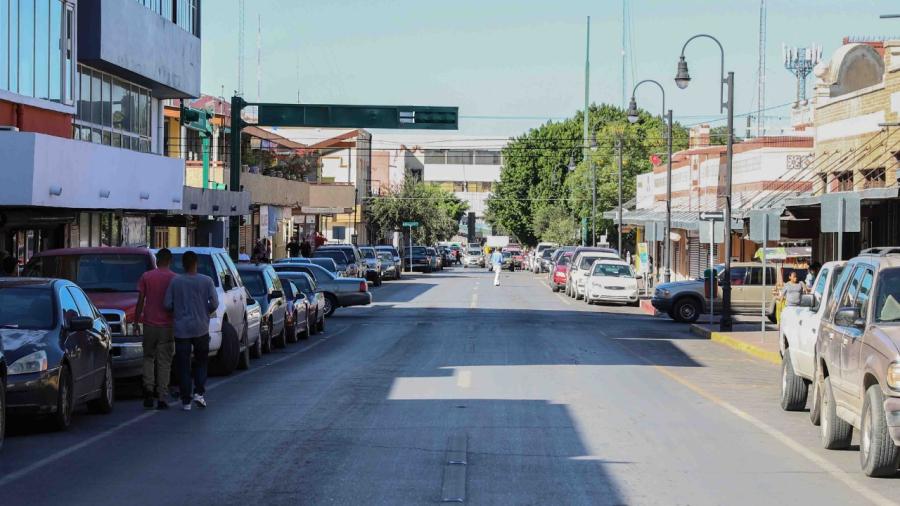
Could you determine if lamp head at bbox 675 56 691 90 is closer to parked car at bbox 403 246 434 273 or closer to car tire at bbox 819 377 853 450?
car tire at bbox 819 377 853 450

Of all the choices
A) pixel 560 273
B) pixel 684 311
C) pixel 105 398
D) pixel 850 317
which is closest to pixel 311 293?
pixel 684 311

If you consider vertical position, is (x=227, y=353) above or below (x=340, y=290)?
below

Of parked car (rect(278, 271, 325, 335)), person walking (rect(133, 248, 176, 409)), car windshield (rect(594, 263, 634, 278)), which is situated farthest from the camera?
car windshield (rect(594, 263, 634, 278))

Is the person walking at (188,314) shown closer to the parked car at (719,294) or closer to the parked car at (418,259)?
the parked car at (719,294)

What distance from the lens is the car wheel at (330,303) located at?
37.2 meters

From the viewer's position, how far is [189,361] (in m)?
15.2

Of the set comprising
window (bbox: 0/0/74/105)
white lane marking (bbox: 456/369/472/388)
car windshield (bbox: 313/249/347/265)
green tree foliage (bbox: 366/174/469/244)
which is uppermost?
window (bbox: 0/0/74/105)

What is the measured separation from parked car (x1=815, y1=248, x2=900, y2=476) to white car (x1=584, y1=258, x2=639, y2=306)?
32.9 m

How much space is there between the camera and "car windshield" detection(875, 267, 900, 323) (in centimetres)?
1136

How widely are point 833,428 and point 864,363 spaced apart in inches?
50.2

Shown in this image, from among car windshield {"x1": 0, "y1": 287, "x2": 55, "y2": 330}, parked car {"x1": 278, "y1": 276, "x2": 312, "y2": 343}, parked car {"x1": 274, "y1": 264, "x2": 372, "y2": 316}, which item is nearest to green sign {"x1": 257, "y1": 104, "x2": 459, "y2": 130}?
parked car {"x1": 274, "y1": 264, "x2": 372, "y2": 316}

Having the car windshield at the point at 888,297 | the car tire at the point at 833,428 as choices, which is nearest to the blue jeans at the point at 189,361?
the car tire at the point at 833,428

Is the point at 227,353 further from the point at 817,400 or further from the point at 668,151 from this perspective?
the point at 668,151

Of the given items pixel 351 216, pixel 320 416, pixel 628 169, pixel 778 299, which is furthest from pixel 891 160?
pixel 351 216
